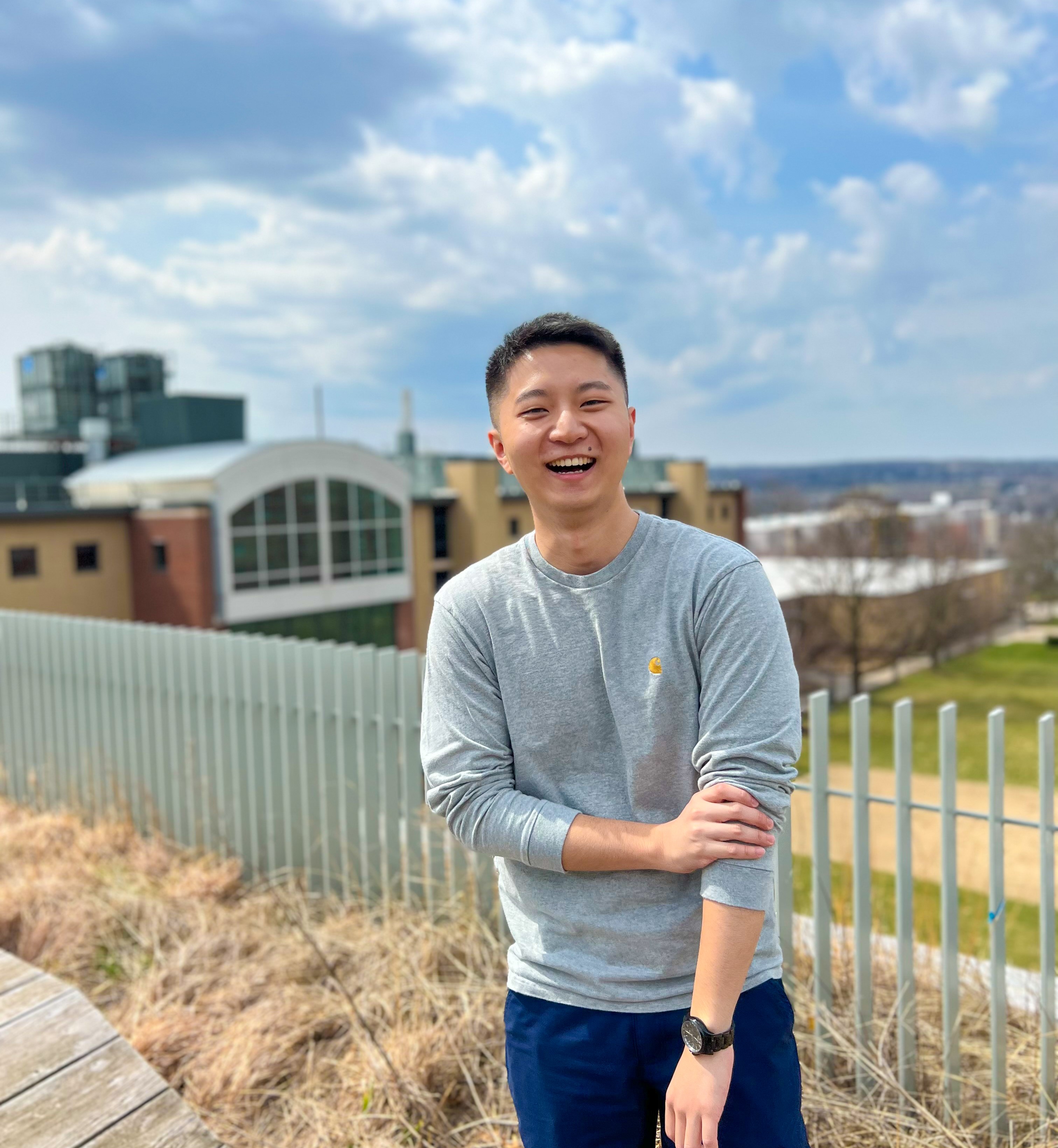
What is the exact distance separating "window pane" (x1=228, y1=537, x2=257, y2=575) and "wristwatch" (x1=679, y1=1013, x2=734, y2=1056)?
29152 mm

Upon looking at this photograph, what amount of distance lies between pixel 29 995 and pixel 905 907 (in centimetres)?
266

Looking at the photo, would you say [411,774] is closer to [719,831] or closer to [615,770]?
[615,770]

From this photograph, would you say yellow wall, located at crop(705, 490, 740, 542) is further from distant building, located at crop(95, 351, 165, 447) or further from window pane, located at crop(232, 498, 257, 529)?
window pane, located at crop(232, 498, 257, 529)

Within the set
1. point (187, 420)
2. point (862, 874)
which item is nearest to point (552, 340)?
point (862, 874)

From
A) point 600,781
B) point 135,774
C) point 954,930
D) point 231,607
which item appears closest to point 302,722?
point 135,774

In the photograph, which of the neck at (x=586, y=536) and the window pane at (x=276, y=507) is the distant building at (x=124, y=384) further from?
the neck at (x=586, y=536)

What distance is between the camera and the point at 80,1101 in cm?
232

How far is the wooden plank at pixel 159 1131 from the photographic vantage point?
7.13ft

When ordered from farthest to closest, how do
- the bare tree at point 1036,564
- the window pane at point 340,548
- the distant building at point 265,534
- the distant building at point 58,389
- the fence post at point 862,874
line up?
the bare tree at point 1036,564 < the distant building at point 58,389 < the window pane at point 340,548 < the distant building at point 265,534 < the fence post at point 862,874

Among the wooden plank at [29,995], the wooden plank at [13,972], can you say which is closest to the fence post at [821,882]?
the wooden plank at [29,995]

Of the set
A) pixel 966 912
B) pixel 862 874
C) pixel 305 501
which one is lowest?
pixel 966 912

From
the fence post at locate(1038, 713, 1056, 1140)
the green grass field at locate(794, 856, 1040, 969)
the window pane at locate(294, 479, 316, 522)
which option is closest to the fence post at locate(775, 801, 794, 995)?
the fence post at locate(1038, 713, 1056, 1140)

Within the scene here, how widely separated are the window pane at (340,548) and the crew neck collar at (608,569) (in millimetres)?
30990

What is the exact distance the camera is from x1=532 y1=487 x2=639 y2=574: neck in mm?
1731
